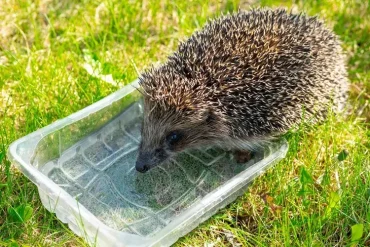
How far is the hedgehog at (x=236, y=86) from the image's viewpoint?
2.51 metres

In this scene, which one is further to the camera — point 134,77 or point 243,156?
point 134,77

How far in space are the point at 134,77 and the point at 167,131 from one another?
2.03 ft

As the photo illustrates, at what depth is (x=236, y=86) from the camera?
254 cm

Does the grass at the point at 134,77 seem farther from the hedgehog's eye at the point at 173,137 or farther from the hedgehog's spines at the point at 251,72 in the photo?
the hedgehog's eye at the point at 173,137

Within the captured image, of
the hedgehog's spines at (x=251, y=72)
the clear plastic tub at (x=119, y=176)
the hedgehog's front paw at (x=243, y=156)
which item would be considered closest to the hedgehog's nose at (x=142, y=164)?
the clear plastic tub at (x=119, y=176)

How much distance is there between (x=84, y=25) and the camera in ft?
11.3

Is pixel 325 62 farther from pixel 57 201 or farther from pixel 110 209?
pixel 57 201

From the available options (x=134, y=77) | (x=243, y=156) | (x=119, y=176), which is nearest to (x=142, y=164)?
(x=119, y=176)

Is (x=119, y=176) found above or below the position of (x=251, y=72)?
below

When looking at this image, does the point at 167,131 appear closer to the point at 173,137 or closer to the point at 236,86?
the point at 173,137

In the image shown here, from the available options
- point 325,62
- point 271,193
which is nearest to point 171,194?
point 271,193

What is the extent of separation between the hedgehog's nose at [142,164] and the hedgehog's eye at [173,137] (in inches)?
5.3

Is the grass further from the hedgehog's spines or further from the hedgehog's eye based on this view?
the hedgehog's eye

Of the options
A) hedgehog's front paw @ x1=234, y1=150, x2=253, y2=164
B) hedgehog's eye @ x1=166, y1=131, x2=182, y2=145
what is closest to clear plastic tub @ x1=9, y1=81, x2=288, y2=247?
hedgehog's front paw @ x1=234, y1=150, x2=253, y2=164
